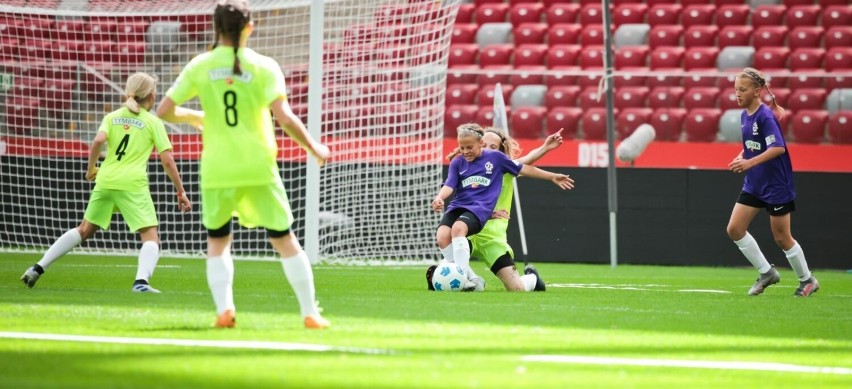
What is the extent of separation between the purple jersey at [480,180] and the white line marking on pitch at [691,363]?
16.3 feet

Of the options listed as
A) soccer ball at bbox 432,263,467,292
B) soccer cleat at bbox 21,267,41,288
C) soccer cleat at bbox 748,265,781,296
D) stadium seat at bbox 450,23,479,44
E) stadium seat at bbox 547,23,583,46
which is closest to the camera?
soccer cleat at bbox 21,267,41,288

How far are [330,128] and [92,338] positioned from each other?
11.2 metres

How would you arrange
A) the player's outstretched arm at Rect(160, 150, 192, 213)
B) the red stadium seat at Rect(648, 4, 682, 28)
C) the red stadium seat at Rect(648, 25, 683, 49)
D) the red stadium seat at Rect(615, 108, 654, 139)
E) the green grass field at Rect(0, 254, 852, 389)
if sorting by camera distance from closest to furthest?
the green grass field at Rect(0, 254, 852, 389)
the player's outstretched arm at Rect(160, 150, 192, 213)
the red stadium seat at Rect(615, 108, 654, 139)
the red stadium seat at Rect(648, 25, 683, 49)
the red stadium seat at Rect(648, 4, 682, 28)

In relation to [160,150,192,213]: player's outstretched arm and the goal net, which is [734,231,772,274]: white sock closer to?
[160,150,192,213]: player's outstretched arm

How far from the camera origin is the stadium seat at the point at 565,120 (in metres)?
19.9

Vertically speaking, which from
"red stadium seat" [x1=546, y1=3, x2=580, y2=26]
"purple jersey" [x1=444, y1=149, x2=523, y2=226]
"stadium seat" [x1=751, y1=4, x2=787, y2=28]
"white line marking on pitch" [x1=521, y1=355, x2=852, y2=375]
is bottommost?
"white line marking on pitch" [x1=521, y1=355, x2=852, y2=375]

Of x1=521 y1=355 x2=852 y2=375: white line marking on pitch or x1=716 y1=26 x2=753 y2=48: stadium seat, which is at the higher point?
x1=716 y1=26 x2=753 y2=48: stadium seat

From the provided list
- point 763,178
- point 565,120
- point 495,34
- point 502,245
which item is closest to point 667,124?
point 565,120

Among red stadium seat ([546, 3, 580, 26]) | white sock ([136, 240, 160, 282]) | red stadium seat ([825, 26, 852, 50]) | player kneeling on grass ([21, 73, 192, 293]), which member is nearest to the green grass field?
white sock ([136, 240, 160, 282])

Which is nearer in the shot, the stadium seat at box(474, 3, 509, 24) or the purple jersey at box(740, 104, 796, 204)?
the purple jersey at box(740, 104, 796, 204)

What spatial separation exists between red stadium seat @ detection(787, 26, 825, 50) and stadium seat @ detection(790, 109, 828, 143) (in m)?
3.22

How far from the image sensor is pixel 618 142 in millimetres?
19609

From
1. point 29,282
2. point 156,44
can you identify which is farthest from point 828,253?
point 29,282

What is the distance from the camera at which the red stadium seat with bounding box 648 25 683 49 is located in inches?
893
